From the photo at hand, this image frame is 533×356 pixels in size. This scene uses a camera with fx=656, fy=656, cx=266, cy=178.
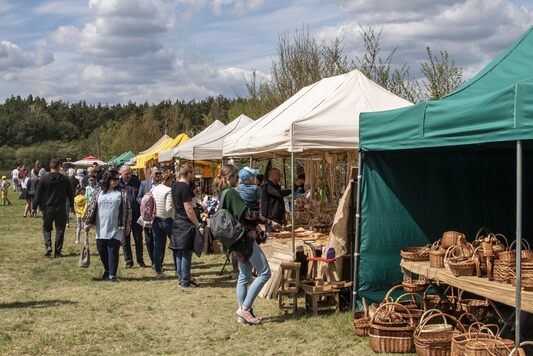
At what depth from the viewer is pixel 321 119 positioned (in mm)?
8094

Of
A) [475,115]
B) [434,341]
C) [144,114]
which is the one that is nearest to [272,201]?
[434,341]

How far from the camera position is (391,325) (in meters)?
5.88

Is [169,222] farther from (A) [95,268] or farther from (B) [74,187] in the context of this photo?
(B) [74,187]

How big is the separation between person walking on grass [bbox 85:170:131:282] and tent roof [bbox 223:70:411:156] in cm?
196

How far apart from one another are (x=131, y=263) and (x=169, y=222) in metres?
1.84

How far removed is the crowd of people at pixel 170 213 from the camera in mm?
6866

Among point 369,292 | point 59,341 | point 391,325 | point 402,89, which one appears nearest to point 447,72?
point 402,89

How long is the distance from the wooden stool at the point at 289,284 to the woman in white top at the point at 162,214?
2.55 metres

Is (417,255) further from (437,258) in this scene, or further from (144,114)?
(144,114)

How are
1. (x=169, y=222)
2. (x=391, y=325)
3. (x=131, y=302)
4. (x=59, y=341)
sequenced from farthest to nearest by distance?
(x=169, y=222) → (x=131, y=302) → (x=59, y=341) → (x=391, y=325)

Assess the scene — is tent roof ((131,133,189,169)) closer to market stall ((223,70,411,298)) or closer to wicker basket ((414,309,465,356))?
market stall ((223,70,411,298))

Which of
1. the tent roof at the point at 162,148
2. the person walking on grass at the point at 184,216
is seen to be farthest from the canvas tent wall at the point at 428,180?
the tent roof at the point at 162,148

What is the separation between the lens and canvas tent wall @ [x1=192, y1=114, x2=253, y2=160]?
16078mm

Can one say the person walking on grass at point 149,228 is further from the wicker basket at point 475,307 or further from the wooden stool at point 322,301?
the wicker basket at point 475,307
